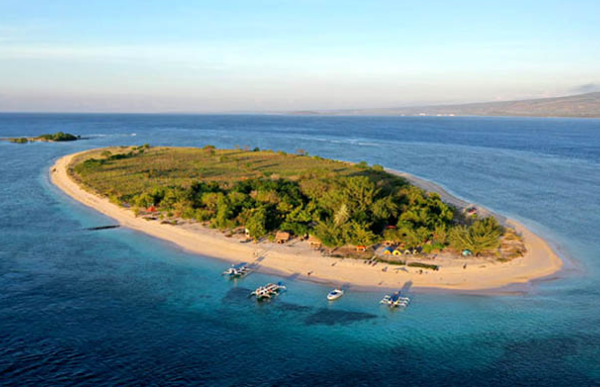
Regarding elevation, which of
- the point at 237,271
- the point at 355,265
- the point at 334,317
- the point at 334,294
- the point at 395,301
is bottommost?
the point at 334,317

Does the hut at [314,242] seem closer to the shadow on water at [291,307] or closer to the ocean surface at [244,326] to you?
the ocean surface at [244,326]

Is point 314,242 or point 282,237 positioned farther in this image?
point 282,237

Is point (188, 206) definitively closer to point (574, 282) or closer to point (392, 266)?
point (392, 266)

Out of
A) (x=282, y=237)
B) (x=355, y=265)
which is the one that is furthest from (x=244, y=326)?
(x=282, y=237)

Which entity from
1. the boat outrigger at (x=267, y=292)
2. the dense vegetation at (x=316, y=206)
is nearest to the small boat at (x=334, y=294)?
the boat outrigger at (x=267, y=292)

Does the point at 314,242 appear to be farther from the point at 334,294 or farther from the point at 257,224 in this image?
the point at 334,294

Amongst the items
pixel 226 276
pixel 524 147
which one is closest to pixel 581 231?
pixel 226 276

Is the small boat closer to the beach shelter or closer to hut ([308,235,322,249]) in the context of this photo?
hut ([308,235,322,249])
